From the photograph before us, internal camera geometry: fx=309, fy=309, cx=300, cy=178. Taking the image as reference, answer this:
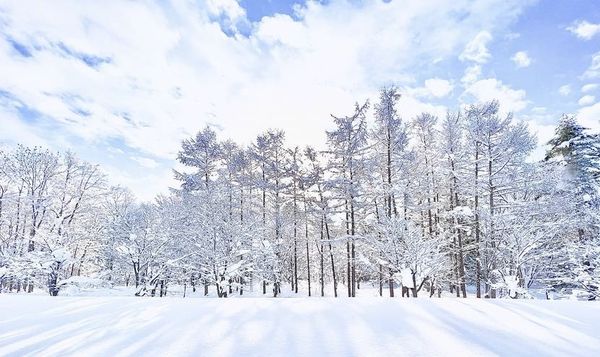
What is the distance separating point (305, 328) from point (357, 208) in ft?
49.5

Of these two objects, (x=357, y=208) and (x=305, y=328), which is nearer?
(x=305, y=328)

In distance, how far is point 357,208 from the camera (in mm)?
17828

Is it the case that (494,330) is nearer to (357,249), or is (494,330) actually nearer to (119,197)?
(357,249)

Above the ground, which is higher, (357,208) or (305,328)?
(357,208)

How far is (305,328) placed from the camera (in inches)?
122

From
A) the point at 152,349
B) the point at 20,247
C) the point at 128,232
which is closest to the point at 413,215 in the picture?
the point at 128,232

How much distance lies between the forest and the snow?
7.72m

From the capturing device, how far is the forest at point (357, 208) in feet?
43.4

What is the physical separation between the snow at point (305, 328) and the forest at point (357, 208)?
772cm

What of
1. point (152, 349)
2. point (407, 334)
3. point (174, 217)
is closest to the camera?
point (152, 349)

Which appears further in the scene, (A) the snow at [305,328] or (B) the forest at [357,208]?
(B) the forest at [357,208]

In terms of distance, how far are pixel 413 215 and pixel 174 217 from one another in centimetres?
1520

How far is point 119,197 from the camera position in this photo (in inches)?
1060

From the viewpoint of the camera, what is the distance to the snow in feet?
8.59
